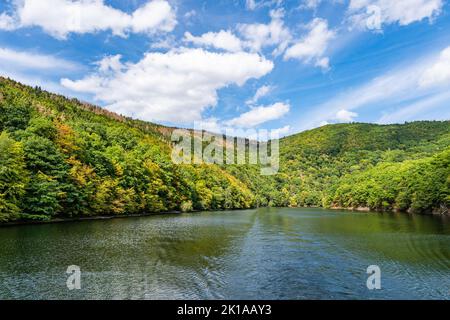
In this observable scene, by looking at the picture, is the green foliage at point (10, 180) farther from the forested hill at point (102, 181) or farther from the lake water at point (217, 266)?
the lake water at point (217, 266)

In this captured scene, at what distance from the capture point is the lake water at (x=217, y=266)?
2020 centimetres

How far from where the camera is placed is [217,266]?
27.0 meters

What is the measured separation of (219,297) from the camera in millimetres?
19469

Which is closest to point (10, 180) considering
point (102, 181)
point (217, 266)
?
point (102, 181)

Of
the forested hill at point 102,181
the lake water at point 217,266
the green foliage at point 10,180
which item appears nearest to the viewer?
the lake water at point 217,266

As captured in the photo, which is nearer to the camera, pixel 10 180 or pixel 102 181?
pixel 10 180

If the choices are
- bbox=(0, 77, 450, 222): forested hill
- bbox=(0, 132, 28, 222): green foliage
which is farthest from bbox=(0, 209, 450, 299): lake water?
bbox=(0, 77, 450, 222): forested hill

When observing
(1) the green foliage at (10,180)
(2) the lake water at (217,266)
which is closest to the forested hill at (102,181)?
(1) the green foliage at (10,180)

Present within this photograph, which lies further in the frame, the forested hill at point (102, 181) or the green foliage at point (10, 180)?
the forested hill at point (102, 181)

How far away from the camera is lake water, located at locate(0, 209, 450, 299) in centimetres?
2020

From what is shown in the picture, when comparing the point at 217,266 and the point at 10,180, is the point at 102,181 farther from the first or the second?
the point at 217,266

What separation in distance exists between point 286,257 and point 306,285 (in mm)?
8829
